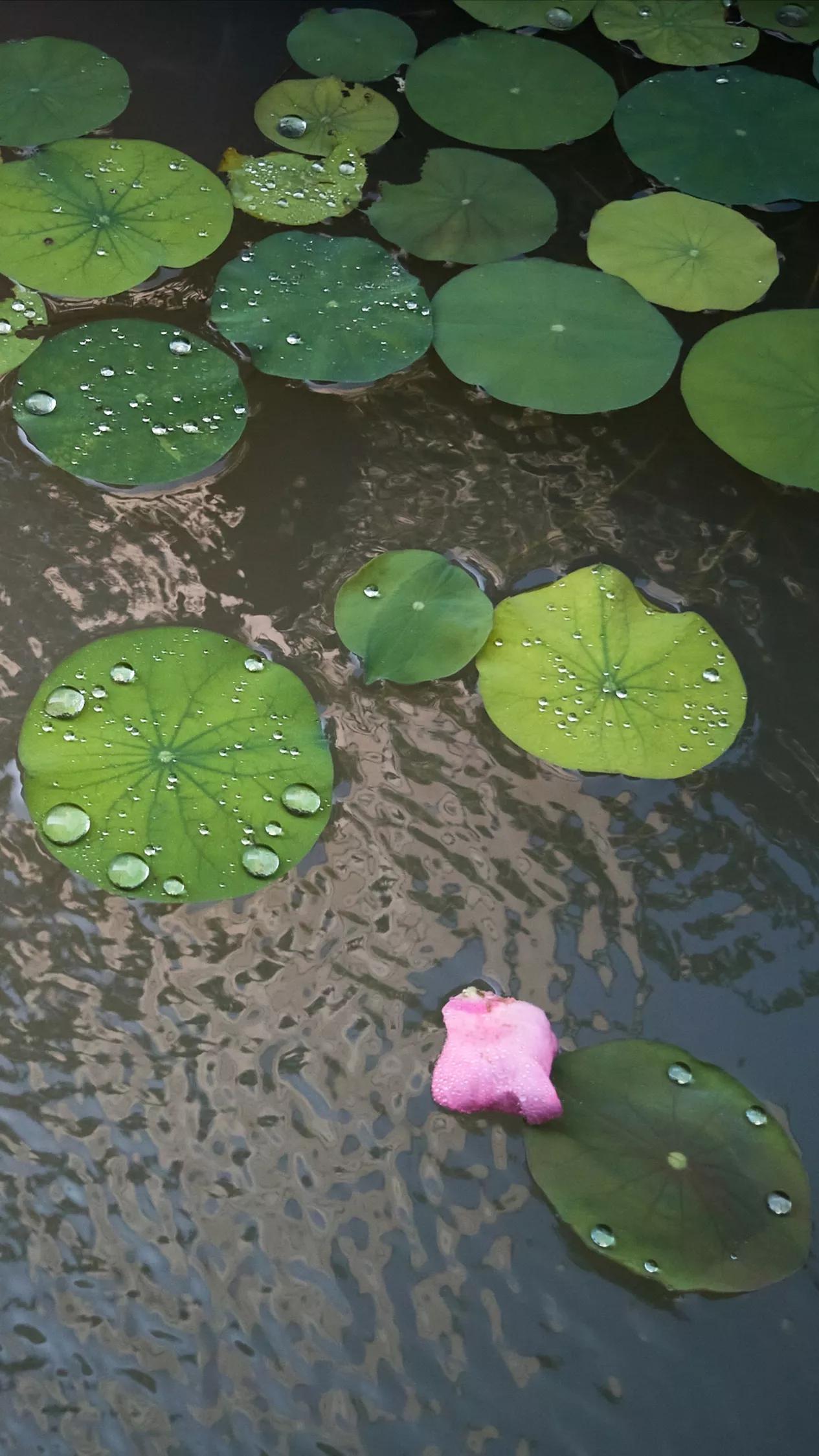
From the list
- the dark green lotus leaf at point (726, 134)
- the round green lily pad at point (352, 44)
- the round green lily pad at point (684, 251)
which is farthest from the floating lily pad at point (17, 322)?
the dark green lotus leaf at point (726, 134)

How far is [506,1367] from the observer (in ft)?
2.85

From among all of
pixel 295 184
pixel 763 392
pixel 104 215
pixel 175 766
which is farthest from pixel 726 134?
pixel 175 766

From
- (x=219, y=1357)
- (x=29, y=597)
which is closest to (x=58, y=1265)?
(x=219, y=1357)

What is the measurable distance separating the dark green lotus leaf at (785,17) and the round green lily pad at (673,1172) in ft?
5.39

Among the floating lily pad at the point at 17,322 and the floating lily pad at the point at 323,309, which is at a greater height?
the floating lily pad at the point at 323,309

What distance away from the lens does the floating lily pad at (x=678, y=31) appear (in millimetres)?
1744

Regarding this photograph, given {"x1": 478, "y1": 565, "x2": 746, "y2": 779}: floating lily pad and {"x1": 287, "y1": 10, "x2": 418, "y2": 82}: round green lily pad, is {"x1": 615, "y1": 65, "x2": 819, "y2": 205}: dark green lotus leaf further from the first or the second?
{"x1": 478, "y1": 565, "x2": 746, "y2": 779}: floating lily pad

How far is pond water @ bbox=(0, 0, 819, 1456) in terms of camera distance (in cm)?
86

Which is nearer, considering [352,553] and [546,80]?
[352,553]

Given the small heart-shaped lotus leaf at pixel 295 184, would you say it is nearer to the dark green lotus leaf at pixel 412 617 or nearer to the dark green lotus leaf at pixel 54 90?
the dark green lotus leaf at pixel 54 90

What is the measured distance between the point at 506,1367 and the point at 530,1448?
54 mm

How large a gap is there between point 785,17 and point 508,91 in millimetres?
529

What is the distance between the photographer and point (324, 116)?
5.31 ft

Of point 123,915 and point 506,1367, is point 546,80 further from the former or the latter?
point 506,1367
